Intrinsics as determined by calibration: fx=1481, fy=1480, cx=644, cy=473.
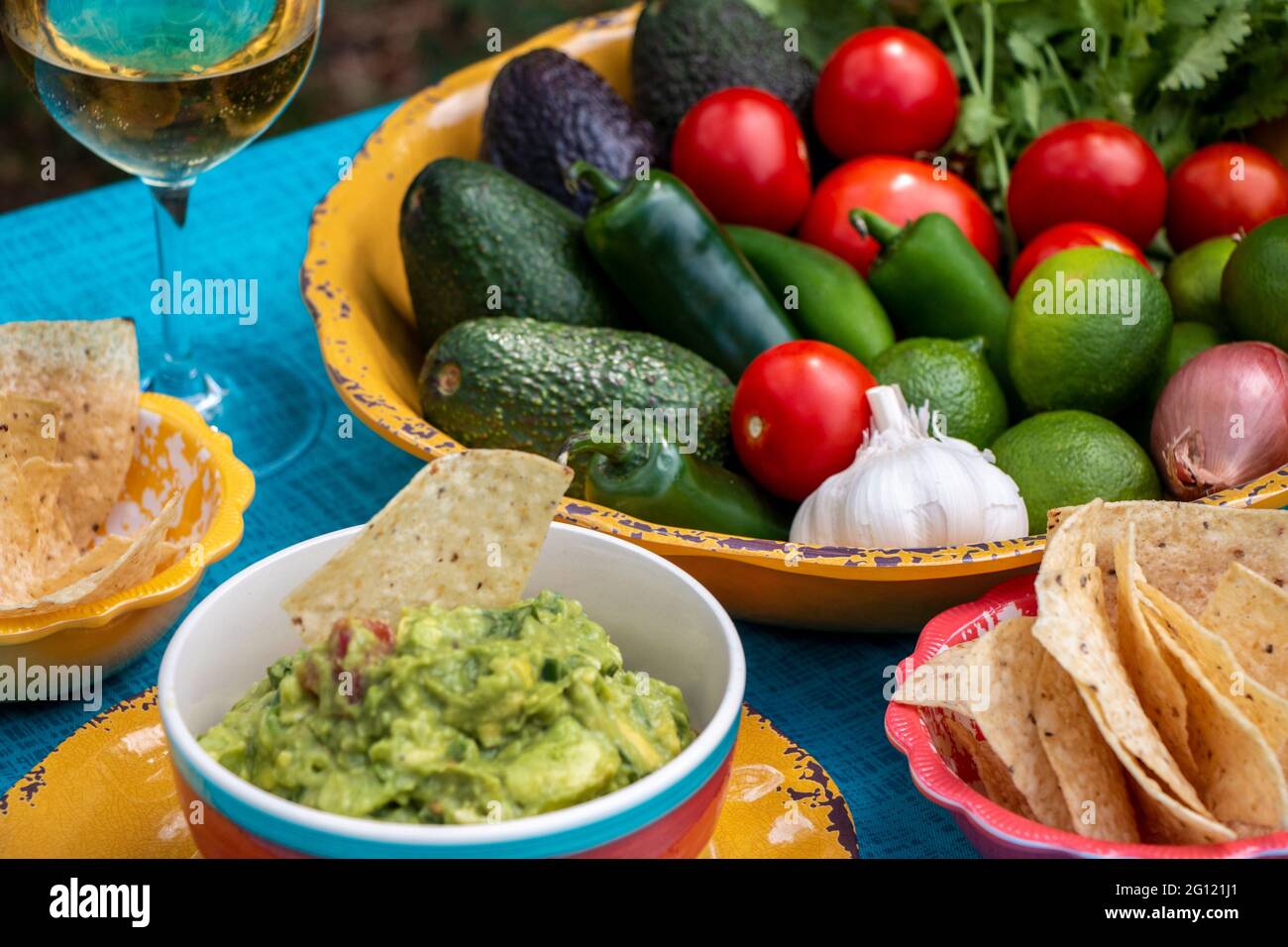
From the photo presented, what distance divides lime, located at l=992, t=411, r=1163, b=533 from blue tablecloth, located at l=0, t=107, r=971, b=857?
0.19m

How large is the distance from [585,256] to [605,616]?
0.73m

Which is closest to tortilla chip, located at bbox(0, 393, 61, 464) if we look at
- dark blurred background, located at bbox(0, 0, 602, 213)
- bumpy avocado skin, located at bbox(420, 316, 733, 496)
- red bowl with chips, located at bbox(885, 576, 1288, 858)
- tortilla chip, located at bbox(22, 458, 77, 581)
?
tortilla chip, located at bbox(22, 458, 77, 581)

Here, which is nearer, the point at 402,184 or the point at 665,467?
the point at 665,467

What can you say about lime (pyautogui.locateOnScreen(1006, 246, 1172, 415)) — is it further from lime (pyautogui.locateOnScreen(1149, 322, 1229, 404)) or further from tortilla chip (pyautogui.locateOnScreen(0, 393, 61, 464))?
tortilla chip (pyautogui.locateOnScreen(0, 393, 61, 464))

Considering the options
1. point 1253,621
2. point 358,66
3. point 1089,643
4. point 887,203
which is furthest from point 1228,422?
point 358,66

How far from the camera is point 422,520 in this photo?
1.04m

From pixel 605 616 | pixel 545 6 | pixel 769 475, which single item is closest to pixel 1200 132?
pixel 769 475

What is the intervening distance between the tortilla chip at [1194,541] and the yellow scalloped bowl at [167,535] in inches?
27.0

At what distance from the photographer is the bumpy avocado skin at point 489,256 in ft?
5.49

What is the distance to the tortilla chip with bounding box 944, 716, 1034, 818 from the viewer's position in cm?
104

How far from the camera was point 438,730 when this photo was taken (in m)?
0.91

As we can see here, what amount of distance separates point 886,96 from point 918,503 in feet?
2.59

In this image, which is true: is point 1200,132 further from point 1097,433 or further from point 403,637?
point 403,637

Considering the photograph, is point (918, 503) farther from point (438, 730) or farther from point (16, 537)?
point (16, 537)
